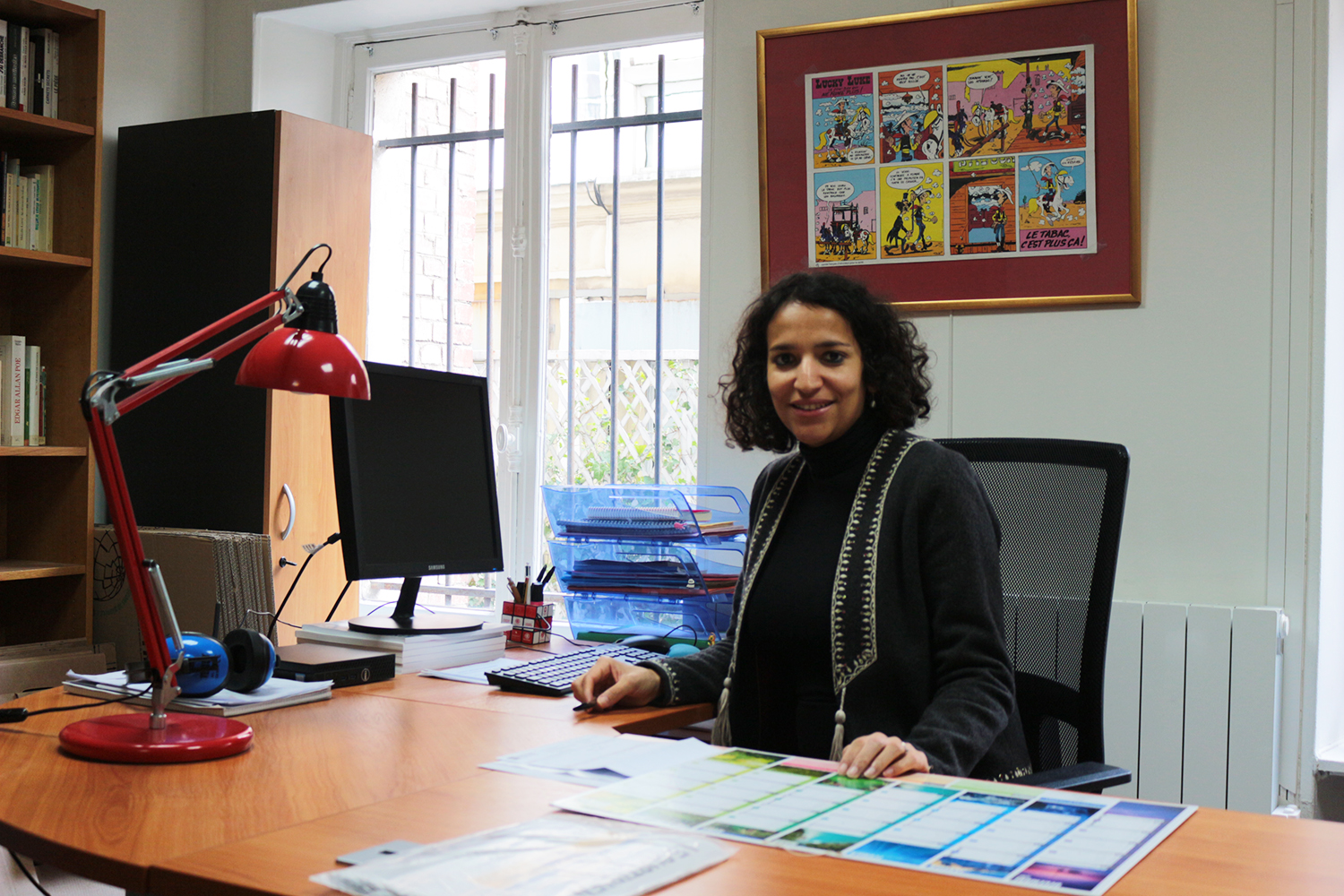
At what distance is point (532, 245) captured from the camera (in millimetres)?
3168

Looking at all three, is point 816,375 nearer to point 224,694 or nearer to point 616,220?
point 224,694

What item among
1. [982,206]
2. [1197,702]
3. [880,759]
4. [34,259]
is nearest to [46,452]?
[34,259]

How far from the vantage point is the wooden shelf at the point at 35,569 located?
8.79 ft

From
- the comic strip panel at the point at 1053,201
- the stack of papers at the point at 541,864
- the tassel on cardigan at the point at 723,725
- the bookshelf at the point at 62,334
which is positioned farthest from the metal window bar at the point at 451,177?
the stack of papers at the point at 541,864

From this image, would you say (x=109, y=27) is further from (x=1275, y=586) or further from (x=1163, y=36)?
(x=1275, y=586)

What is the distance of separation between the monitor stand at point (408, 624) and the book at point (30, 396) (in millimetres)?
1243

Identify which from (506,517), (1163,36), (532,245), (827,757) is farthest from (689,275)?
(827,757)

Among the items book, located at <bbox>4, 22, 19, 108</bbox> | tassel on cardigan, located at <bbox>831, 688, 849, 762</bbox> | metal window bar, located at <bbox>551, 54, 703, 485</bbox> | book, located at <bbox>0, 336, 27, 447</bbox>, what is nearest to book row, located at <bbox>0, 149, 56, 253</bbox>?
book, located at <bbox>4, 22, 19, 108</bbox>

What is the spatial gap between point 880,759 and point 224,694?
0.88 m

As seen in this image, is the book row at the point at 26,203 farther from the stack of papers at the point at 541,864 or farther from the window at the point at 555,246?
the stack of papers at the point at 541,864

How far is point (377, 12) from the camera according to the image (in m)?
3.29

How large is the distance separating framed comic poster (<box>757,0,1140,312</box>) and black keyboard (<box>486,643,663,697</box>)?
1084 millimetres

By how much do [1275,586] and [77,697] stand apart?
6.73 ft

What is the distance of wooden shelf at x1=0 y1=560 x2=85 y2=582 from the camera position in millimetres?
2678
